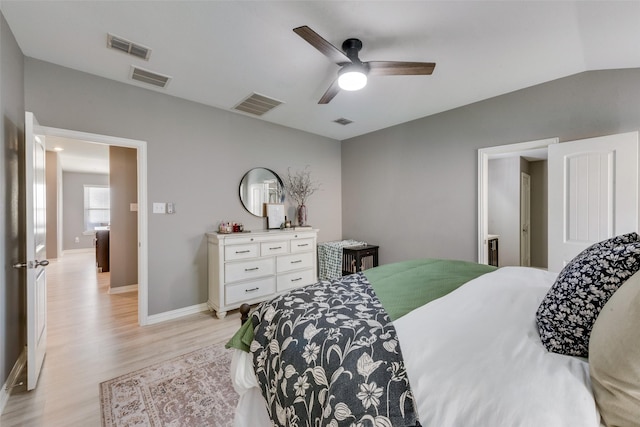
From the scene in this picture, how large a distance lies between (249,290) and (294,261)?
73cm

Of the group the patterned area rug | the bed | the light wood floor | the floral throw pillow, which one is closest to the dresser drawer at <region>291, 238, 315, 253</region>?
the light wood floor

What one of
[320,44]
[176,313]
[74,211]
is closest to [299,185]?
[176,313]

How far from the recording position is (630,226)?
226 cm

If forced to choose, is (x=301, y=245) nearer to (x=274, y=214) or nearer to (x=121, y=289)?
(x=274, y=214)

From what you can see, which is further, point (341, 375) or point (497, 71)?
point (497, 71)

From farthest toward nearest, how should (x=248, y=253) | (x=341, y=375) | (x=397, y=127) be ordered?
(x=397, y=127), (x=248, y=253), (x=341, y=375)

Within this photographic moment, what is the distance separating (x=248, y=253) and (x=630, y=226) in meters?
3.68

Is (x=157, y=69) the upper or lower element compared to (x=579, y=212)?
upper

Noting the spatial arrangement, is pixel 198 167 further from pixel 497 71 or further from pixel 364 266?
pixel 497 71

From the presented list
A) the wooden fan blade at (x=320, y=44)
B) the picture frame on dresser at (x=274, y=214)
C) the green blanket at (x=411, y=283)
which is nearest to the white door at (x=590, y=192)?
the green blanket at (x=411, y=283)

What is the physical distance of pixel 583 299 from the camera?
84cm

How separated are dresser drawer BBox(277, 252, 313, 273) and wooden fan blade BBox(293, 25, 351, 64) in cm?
245

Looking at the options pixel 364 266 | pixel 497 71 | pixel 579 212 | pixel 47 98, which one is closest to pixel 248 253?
pixel 364 266

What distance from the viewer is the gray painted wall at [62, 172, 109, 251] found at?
7.60m
